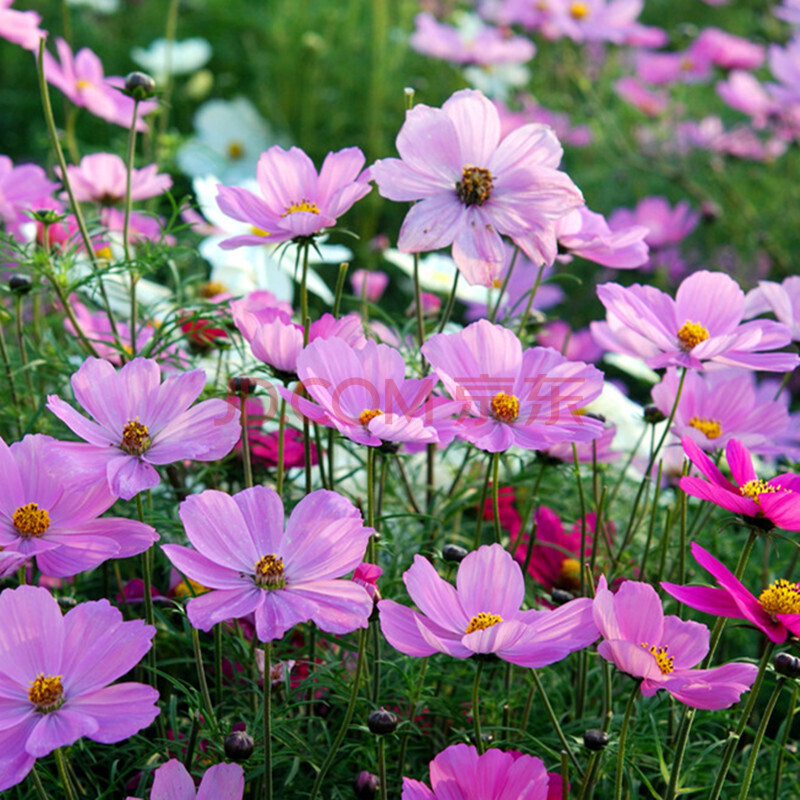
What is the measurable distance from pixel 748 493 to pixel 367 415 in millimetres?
234

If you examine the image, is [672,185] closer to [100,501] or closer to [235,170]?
[235,170]

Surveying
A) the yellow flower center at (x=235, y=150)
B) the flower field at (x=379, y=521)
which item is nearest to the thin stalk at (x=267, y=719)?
the flower field at (x=379, y=521)

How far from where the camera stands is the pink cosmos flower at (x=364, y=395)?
0.62 meters

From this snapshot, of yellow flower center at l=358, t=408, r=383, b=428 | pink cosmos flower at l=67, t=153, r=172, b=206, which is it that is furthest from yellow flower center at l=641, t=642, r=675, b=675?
pink cosmos flower at l=67, t=153, r=172, b=206

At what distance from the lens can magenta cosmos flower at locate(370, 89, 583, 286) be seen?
734mm

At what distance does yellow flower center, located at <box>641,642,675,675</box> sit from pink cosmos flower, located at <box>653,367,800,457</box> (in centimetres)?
26

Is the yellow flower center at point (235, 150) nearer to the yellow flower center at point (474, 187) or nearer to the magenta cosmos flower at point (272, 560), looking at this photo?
the yellow flower center at point (474, 187)

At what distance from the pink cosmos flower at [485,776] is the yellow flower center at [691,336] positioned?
0.32 meters

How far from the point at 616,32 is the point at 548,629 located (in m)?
2.10

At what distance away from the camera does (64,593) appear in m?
0.89

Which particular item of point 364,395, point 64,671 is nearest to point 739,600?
point 364,395

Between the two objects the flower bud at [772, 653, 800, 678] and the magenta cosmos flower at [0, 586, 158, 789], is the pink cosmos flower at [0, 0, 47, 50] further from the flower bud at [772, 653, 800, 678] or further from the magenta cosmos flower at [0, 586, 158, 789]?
the flower bud at [772, 653, 800, 678]

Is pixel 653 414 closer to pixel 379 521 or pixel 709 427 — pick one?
pixel 709 427

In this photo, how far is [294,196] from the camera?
80cm
